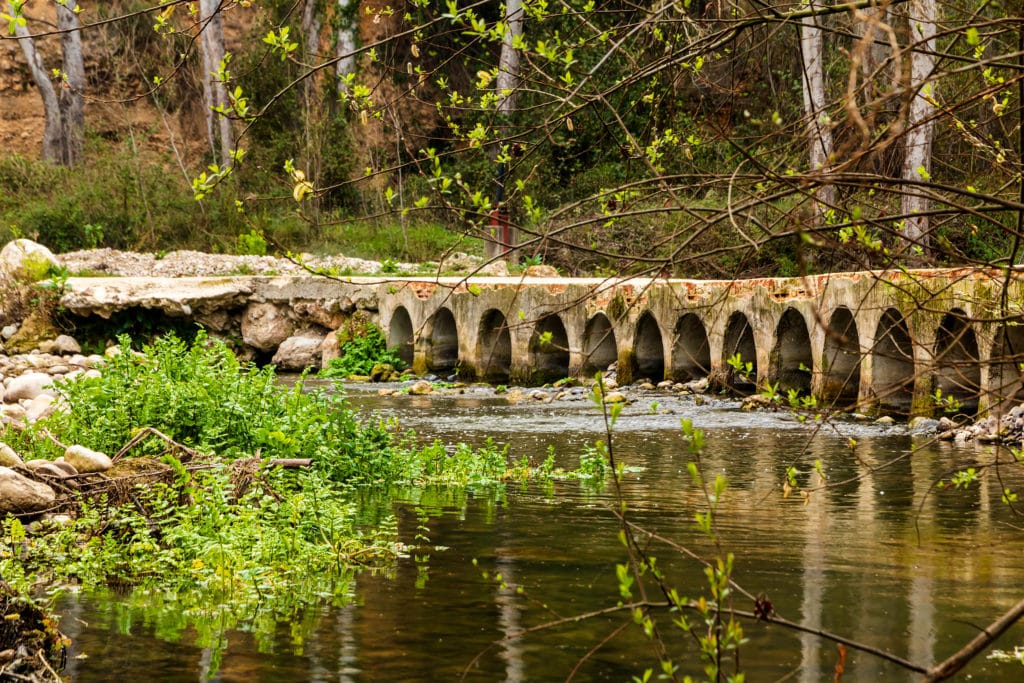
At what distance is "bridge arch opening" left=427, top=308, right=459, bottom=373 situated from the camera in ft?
75.9

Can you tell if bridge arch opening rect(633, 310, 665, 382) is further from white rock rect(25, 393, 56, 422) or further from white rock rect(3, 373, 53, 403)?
white rock rect(25, 393, 56, 422)

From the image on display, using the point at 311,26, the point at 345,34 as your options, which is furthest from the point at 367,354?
the point at 311,26

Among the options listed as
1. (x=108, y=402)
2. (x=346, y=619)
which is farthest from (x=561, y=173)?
(x=346, y=619)

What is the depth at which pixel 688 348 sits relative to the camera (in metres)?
20.3

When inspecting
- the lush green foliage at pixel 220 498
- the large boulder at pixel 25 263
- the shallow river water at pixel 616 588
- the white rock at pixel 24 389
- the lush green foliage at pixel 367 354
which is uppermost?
the large boulder at pixel 25 263

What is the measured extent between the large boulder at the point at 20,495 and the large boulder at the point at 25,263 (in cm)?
1700

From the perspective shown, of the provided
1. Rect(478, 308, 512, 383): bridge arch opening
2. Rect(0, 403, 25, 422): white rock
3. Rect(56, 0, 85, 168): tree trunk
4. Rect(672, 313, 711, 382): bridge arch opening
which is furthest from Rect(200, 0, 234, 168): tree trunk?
Rect(0, 403, 25, 422): white rock

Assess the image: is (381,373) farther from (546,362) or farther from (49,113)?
(49,113)

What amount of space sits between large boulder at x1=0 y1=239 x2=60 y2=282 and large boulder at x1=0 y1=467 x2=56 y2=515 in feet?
55.8

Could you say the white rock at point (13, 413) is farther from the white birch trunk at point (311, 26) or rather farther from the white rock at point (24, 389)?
the white birch trunk at point (311, 26)

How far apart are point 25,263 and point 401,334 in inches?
269

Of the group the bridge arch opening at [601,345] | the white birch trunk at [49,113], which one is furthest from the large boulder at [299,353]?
the white birch trunk at [49,113]

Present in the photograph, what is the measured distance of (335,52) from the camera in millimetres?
35562

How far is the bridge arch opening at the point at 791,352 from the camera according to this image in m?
17.5
